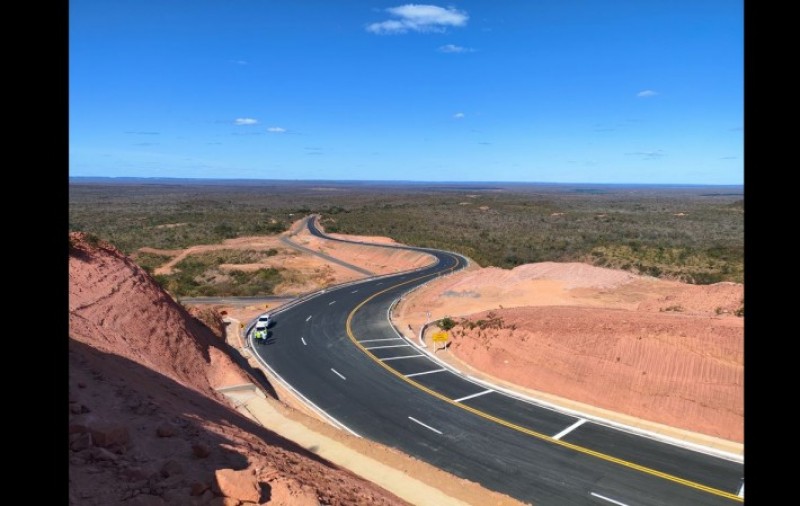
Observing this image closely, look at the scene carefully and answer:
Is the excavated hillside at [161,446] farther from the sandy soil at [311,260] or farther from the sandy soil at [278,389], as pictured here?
the sandy soil at [311,260]

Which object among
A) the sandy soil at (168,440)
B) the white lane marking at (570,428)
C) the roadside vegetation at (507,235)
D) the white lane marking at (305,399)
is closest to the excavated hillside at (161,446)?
the sandy soil at (168,440)

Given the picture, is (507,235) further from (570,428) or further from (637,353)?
(570,428)

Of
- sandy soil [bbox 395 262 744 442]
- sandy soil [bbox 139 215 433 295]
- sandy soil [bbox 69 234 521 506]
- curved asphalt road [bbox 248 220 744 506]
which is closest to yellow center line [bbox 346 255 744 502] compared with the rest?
curved asphalt road [bbox 248 220 744 506]

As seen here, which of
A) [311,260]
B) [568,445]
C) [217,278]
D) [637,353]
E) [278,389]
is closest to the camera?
[568,445]

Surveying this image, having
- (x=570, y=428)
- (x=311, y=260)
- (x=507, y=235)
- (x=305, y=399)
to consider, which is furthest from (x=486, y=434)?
(x=507, y=235)

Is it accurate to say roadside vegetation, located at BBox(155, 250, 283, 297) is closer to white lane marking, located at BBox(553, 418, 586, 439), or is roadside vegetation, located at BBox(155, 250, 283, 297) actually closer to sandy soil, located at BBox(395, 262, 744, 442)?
sandy soil, located at BBox(395, 262, 744, 442)
